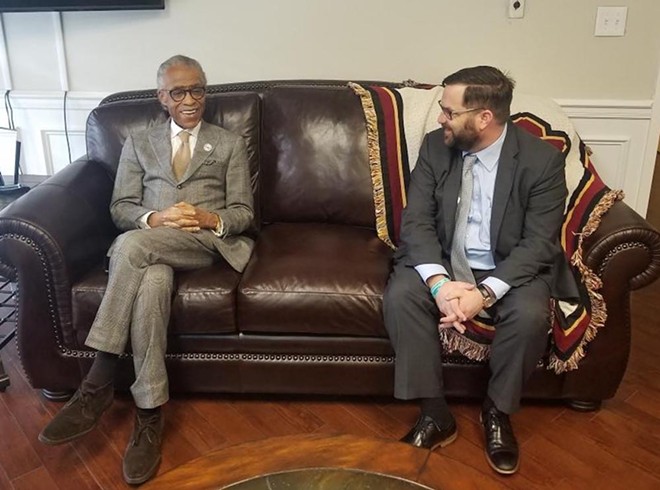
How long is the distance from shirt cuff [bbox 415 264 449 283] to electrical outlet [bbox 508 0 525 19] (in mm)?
1240

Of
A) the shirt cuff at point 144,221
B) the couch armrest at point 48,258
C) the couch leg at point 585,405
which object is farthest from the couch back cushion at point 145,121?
the couch leg at point 585,405

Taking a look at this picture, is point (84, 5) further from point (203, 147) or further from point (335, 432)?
point (335, 432)

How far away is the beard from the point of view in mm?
1834

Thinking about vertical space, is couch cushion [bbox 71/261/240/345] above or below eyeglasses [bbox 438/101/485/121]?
below

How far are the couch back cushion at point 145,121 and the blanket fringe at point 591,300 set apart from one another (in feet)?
3.79

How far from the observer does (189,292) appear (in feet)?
6.18

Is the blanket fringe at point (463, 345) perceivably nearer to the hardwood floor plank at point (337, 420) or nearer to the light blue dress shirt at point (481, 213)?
the light blue dress shirt at point (481, 213)

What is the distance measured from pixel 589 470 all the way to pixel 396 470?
36.5 inches

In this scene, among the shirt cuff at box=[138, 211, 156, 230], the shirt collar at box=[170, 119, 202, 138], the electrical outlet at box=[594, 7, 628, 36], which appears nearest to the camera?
the shirt cuff at box=[138, 211, 156, 230]

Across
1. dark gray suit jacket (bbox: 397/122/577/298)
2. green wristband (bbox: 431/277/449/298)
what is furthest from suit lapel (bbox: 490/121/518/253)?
green wristband (bbox: 431/277/449/298)

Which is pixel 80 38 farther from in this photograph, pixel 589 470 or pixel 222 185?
pixel 589 470

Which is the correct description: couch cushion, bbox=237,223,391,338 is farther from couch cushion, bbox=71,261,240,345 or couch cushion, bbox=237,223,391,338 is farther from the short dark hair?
the short dark hair

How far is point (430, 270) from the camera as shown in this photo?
1.84 meters

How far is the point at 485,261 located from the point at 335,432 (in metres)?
0.68
